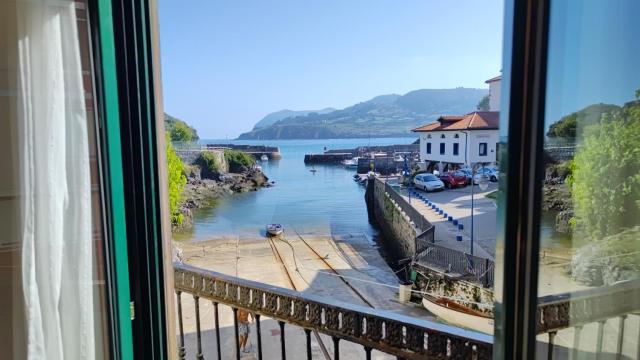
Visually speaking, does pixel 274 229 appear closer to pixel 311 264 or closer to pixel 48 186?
pixel 311 264

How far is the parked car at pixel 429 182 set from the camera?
8836mm

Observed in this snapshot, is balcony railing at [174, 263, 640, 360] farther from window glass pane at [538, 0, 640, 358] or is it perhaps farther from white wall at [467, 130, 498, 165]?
white wall at [467, 130, 498, 165]

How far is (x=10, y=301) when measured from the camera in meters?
0.96

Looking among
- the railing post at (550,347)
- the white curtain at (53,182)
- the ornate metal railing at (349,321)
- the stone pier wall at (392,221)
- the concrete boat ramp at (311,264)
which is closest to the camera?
the railing post at (550,347)

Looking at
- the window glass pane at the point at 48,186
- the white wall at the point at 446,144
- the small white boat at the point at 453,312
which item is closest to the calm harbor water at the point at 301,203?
the small white boat at the point at 453,312

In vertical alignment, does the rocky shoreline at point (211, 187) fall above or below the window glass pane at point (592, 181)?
below

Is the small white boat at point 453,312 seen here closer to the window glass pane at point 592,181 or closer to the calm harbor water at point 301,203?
the window glass pane at point 592,181

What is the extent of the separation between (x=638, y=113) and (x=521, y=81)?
6.5 inches

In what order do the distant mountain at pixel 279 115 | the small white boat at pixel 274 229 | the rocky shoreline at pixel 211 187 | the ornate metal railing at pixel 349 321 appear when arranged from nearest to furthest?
1. the ornate metal railing at pixel 349 321
2. the rocky shoreline at pixel 211 187
3. the distant mountain at pixel 279 115
4. the small white boat at pixel 274 229

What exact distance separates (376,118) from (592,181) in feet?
27.2

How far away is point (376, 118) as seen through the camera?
8.69 metres

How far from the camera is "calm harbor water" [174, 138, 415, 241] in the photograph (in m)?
14.4

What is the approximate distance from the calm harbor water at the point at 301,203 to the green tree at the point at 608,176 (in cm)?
1342

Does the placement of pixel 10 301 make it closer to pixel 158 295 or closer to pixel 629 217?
pixel 158 295
